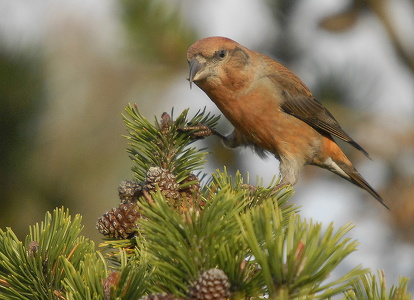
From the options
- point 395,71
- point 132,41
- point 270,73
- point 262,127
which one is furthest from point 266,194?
point 395,71

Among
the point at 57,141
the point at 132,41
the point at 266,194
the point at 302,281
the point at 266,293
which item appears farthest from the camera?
the point at 132,41

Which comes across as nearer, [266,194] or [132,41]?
→ [266,194]

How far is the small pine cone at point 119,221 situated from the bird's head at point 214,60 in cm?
148

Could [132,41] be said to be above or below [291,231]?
above

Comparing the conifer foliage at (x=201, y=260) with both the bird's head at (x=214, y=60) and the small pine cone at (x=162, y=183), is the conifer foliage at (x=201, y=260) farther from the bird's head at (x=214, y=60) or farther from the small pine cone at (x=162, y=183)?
the bird's head at (x=214, y=60)

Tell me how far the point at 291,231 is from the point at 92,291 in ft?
1.70

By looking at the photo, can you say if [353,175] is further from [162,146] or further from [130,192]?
[130,192]

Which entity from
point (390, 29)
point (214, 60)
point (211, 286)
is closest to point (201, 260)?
point (211, 286)

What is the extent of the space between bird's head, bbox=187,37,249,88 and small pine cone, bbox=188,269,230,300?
6.73 ft

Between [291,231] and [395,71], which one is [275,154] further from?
[291,231]

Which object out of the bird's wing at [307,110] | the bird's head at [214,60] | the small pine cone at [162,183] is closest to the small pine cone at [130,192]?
the small pine cone at [162,183]

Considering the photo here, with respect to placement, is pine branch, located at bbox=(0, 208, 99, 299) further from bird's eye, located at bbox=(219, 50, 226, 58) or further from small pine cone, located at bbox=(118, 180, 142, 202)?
bird's eye, located at bbox=(219, 50, 226, 58)

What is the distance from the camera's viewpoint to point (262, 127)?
374cm

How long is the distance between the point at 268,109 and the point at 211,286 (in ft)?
8.77
